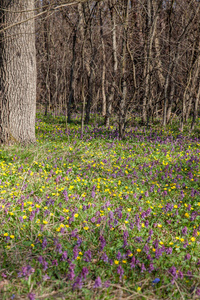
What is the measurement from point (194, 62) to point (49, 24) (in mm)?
7645

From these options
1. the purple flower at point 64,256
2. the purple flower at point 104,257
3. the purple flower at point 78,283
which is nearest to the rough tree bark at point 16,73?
the purple flower at point 64,256

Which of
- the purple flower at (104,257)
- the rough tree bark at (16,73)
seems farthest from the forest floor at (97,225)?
the rough tree bark at (16,73)

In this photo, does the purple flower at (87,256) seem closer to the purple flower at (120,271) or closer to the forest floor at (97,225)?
Result: the forest floor at (97,225)

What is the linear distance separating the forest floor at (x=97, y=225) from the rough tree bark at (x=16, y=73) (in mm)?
671

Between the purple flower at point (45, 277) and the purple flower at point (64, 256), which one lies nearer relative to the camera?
the purple flower at point (45, 277)

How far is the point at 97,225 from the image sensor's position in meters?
3.54

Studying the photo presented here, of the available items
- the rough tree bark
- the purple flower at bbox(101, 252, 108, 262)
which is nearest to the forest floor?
the purple flower at bbox(101, 252, 108, 262)

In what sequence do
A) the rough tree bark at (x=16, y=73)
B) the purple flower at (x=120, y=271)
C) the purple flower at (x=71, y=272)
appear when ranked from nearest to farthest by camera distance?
the purple flower at (x=71, y=272), the purple flower at (x=120, y=271), the rough tree bark at (x=16, y=73)

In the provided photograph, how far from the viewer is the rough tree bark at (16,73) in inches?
254

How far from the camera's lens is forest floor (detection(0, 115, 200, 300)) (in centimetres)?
270

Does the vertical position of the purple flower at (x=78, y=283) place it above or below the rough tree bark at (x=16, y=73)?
below

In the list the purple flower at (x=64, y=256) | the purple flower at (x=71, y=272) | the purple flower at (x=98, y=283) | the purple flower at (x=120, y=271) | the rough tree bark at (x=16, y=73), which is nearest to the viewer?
the purple flower at (x=98, y=283)

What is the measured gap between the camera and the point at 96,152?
6938 millimetres

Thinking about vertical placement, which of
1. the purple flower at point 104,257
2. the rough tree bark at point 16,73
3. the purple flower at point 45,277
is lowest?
the purple flower at point 45,277
